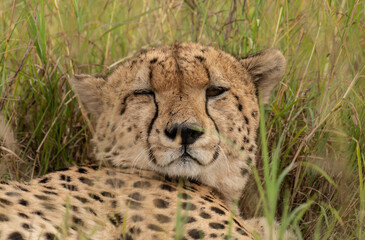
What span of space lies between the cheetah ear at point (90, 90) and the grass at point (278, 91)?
0.24 metres

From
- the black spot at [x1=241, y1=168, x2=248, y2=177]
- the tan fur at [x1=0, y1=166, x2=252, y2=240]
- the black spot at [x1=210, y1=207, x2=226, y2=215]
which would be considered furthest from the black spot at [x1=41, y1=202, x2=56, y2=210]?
the black spot at [x1=241, y1=168, x2=248, y2=177]

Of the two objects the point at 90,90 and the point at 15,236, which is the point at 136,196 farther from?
the point at 90,90

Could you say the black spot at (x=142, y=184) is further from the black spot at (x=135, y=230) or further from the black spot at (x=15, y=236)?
the black spot at (x=15, y=236)

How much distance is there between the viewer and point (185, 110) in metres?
2.16

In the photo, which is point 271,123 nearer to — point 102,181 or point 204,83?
point 204,83

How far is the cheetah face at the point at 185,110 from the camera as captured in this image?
2.13m

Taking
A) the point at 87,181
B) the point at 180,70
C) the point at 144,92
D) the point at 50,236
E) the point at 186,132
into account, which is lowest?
A: the point at 50,236

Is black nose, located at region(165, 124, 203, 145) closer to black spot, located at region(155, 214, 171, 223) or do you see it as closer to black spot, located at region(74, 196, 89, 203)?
black spot, located at region(155, 214, 171, 223)

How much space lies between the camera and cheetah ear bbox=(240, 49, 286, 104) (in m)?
2.52

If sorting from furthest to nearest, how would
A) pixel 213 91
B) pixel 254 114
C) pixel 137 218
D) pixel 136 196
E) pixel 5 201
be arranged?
pixel 254 114, pixel 213 91, pixel 136 196, pixel 137 218, pixel 5 201

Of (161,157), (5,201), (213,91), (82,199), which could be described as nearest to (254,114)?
(213,91)

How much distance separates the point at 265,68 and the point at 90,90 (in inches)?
32.6

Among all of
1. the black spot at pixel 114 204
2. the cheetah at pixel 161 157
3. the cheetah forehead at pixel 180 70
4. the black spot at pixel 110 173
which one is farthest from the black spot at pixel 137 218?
the cheetah forehead at pixel 180 70

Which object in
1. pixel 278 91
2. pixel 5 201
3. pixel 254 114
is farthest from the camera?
pixel 278 91
